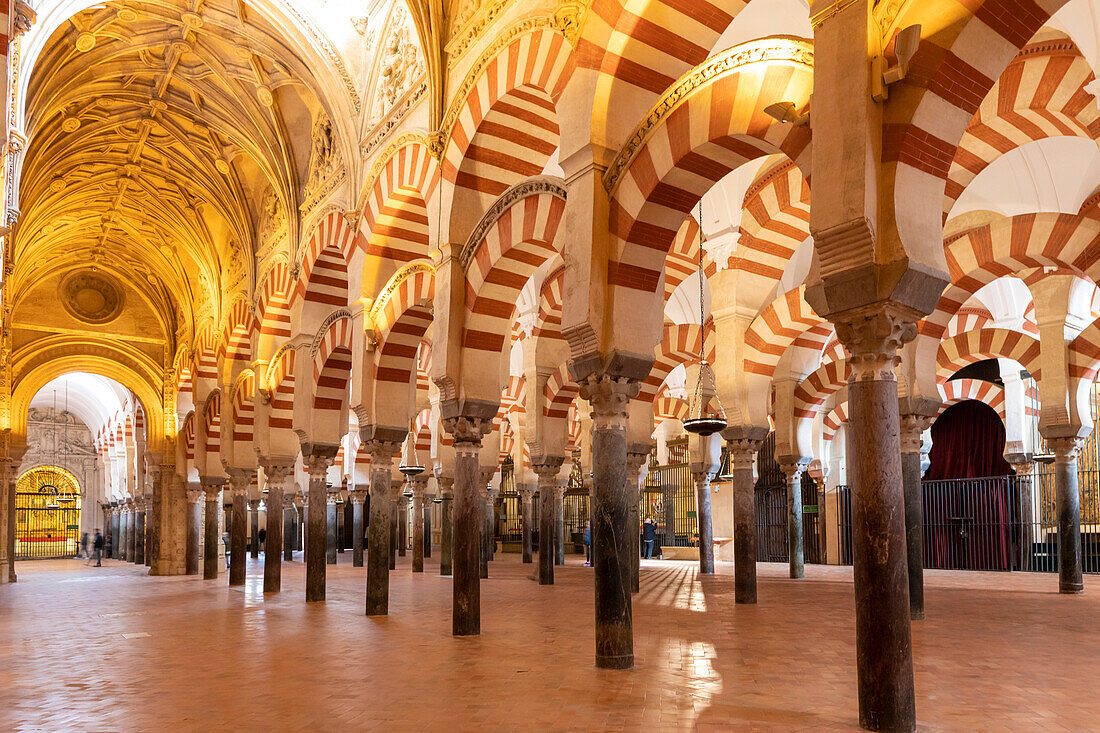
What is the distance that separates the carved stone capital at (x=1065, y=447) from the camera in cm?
1039

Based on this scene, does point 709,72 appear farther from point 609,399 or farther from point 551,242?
point 609,399

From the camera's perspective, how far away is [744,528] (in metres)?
8.77

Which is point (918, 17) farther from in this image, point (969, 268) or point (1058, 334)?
point (1058, 334)

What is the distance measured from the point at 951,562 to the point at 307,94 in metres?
14.8

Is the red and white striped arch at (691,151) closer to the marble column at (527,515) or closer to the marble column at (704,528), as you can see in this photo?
the marble column at (704,528)

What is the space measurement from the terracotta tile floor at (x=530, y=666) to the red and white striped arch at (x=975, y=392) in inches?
278

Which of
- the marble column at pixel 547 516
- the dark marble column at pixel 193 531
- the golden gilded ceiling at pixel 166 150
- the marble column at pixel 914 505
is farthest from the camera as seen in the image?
the dark marble column at pixel 193 531

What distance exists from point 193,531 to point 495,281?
1308 centimetres

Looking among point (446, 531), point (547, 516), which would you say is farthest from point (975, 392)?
point (446, 531)

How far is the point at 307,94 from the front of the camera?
11.8m

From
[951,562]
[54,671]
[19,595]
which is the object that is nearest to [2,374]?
[19,595]

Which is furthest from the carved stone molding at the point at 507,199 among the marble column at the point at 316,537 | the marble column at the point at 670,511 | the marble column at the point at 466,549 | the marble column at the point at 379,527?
the marble column at the point at 670,511

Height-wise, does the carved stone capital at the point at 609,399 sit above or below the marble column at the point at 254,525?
above

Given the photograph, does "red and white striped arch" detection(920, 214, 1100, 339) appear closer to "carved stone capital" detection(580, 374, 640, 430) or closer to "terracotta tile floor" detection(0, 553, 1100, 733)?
"terracotta tile floor" detection(0, 553, 1100, 733)
